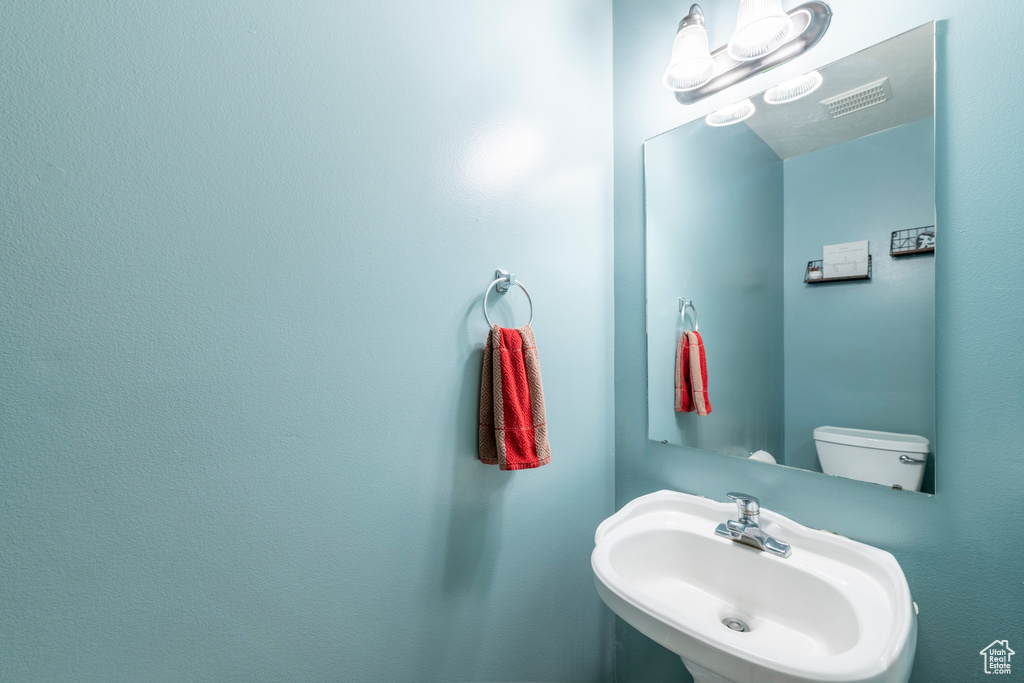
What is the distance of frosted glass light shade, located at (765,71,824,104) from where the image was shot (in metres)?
0.96

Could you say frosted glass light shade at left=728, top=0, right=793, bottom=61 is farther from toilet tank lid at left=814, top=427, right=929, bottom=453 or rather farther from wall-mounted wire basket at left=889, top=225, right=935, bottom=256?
toilet tank lid at left=814, top=427, right=929, bottom=453

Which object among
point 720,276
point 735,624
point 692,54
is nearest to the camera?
point 735,624

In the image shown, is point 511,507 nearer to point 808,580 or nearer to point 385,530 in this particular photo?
point 385,530

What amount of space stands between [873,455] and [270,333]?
1285 millimetres

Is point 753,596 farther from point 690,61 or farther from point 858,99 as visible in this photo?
point 690,61

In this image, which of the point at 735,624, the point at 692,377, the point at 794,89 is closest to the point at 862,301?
the point at 692,377

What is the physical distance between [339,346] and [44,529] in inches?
18.2

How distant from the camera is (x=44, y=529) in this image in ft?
1.81

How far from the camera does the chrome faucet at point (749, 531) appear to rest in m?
0.95

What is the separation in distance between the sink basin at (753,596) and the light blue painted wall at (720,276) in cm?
22

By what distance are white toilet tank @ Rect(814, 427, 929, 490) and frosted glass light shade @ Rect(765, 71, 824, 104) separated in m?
0.82

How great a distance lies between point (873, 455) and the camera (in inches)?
35.3

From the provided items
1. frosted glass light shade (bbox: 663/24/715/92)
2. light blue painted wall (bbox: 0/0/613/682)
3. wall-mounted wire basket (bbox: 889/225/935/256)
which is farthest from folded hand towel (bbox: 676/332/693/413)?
frosted glass light shade (bbox: 663/24/715/92)

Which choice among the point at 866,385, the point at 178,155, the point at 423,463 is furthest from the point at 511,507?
the point at 178,155
